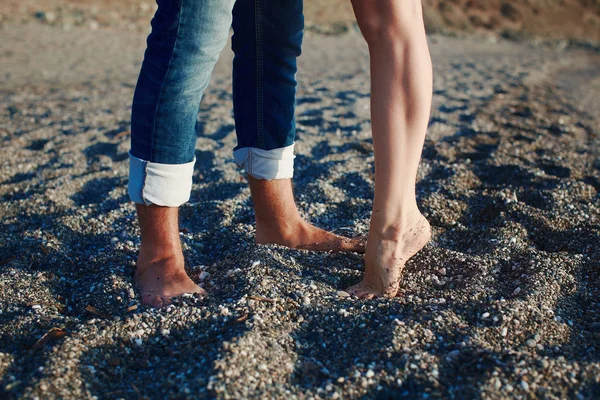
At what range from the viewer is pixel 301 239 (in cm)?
191

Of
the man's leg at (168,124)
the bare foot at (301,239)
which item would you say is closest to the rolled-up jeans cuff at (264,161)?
the bare foot at (301,239)

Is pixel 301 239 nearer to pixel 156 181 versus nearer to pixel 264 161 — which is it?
pixel 264 161

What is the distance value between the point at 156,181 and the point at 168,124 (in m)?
0.16

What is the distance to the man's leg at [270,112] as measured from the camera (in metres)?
1.69

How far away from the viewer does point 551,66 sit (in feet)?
28.3

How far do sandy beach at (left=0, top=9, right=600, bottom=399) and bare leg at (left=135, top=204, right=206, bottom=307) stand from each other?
0.05m

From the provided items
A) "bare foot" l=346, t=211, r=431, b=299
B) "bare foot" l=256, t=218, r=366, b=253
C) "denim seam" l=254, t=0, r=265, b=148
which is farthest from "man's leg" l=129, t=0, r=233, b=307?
"bare foot" l=346, t=211, r=431, b=299

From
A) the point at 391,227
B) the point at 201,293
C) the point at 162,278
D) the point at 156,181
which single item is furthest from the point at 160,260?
the point at 391,227

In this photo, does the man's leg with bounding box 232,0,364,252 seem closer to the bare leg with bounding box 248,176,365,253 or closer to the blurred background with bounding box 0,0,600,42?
the bare leg with bounding box 248,176,365,253

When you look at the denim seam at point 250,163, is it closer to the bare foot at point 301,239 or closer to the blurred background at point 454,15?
the bare foot at point 301,239

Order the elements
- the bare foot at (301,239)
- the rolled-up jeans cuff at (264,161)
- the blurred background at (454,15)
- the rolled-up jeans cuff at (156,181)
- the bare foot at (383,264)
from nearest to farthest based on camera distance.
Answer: the rolled-up jeans cuff at (156,181) → the bare foot at (383,264) → the rolled-up jeans cuff at (264,161) → the bare foot at (301,239) → the blurred background at (454,15)

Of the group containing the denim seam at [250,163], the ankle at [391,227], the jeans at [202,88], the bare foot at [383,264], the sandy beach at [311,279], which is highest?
the jeans at [202,88]

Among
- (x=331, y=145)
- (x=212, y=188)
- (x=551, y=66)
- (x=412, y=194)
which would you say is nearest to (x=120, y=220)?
(x=212, y=188)

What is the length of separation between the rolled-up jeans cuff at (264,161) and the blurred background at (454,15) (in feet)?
28.5
